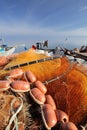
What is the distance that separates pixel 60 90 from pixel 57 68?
1.89 feet

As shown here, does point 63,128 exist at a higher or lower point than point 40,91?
lower

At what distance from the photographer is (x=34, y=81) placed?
12.3ft

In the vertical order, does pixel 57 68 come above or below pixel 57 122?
above

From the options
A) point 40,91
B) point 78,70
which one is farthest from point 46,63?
point 40,91

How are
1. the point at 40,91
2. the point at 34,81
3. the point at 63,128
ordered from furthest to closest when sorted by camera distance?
the point at 34,81
the point at 40,91
the point at 63,128

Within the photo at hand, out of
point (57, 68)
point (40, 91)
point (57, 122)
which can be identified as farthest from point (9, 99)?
point (57, 68)

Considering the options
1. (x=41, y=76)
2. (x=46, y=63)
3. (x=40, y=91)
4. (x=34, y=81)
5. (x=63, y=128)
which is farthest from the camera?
(x=46, y=63)

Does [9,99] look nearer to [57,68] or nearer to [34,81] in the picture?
[34,81]

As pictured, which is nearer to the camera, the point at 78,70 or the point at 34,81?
the point at 34,81

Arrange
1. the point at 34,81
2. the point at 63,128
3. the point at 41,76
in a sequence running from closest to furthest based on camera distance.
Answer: the point at 63,128 < the point at 34,81 < the point at 41,76

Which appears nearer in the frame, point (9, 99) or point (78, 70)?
point (9, 99)

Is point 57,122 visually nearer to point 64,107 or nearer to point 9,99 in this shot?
point 64,107

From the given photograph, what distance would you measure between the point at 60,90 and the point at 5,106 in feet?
3.22

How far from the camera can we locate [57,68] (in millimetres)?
4191
